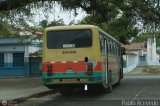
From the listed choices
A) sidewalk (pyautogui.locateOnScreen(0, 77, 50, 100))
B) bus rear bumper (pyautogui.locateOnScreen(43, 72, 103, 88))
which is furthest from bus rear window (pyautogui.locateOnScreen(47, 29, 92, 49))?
sidewalk (pyautogui.locateOnScreen(0, 77, 50, 100))

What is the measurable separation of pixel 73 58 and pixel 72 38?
3.11ft

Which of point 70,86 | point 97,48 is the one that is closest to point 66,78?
point 70,86

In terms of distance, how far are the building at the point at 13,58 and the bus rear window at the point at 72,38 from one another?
2667 centimetres

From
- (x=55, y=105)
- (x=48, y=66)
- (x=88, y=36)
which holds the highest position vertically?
(x=88, y=36)

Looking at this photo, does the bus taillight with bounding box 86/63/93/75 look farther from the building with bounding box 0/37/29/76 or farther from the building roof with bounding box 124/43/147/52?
the building roof with bounding box 124/43/147/52

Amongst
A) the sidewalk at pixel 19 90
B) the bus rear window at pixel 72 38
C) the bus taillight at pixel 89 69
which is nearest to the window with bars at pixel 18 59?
the sidewalk at pixel 19 90

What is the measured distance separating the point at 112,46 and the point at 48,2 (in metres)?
13.3

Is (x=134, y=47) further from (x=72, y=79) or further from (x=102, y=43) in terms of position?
(x=72, y=79)

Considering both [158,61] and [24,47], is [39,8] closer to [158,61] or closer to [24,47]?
[24,47]

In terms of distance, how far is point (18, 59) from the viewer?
4841 centimetres

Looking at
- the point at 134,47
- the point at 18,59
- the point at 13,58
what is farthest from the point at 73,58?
the point at 134,47

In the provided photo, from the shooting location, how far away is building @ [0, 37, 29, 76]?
48.0 metres

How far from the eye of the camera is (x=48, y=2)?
14211 millimetres

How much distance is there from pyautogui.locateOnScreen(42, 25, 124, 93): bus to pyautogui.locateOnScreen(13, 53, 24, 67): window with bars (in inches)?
1061
